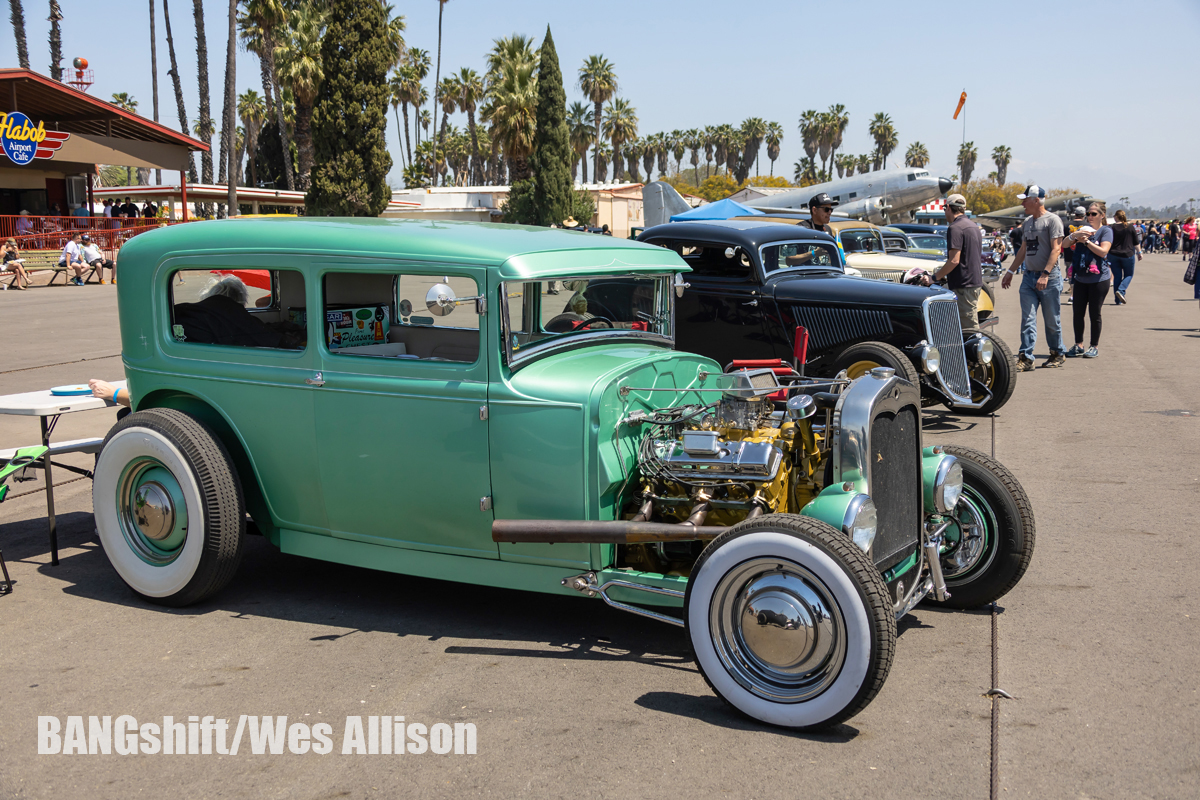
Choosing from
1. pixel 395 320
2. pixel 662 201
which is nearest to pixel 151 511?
pixel 395 320

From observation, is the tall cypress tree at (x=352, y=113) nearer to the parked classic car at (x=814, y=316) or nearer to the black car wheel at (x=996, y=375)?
the parked classic car at (x=814, y=316)

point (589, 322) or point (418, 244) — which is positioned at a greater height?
point (418, 244)

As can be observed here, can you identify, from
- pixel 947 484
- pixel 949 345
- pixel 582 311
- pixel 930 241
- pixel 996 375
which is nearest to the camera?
pixel 947 484

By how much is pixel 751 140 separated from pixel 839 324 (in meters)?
109

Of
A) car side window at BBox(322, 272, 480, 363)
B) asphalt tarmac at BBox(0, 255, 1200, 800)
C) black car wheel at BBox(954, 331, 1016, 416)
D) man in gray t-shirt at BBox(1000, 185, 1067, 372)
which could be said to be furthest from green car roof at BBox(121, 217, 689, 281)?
man in gray t-shirt at BBox(1000, 185, 1067, 372)

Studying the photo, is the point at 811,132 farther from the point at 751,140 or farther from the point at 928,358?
the point at 928,358

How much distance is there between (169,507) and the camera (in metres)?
4.10

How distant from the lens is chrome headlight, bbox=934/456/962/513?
3703 mm

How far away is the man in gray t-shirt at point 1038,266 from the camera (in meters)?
10.1

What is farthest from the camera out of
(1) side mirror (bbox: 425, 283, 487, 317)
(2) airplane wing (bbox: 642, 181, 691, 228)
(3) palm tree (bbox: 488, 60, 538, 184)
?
(3) palm tree (bbox: 488, 60, 538, 184)

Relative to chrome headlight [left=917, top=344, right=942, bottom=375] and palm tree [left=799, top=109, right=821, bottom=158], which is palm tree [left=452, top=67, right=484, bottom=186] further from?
chrome headlight [left=917, top=344, right=942, bottom=375]

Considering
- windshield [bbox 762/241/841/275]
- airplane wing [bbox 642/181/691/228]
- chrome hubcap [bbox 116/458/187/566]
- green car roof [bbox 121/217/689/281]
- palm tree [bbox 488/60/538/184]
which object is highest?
palm tree [bbox 488/60/538/184]

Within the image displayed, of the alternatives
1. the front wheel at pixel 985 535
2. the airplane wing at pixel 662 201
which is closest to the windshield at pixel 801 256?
the front wheel at pixel 985 535

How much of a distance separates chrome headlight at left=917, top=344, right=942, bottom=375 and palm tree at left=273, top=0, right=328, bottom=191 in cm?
4052
